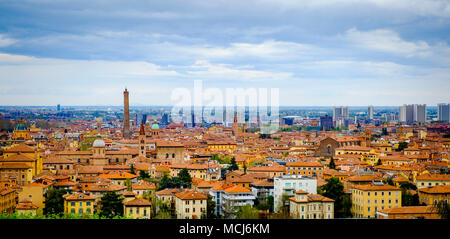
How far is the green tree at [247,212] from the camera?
8125mm

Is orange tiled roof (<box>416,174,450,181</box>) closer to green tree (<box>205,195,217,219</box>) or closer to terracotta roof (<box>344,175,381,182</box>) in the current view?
terracotta roof (<box>344,175,381,182</box>)

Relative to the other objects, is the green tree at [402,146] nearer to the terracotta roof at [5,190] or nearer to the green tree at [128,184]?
the green tree at [128,184]

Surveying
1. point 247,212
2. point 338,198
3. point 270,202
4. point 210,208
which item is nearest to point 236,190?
point 270,202

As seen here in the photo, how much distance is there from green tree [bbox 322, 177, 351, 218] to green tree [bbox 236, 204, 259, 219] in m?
1.36

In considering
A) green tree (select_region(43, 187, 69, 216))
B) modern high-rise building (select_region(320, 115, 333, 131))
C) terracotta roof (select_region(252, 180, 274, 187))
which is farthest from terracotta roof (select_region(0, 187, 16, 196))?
modern high-rise building (select_region(320, 115, 333, 131))

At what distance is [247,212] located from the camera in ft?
27.1

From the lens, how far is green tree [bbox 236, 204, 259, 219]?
8125mm

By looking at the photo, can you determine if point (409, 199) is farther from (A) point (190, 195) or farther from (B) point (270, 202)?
(A) point (190, 195)

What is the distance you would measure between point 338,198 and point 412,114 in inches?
805

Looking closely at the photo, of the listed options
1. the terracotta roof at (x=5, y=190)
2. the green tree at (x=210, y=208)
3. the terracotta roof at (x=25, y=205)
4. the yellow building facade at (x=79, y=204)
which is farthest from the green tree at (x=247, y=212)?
the terracotta roof at (x=5, y=190)

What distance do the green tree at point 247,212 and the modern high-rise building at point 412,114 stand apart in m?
18.2

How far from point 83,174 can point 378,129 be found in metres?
23.3

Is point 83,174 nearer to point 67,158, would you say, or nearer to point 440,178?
point 67,158
